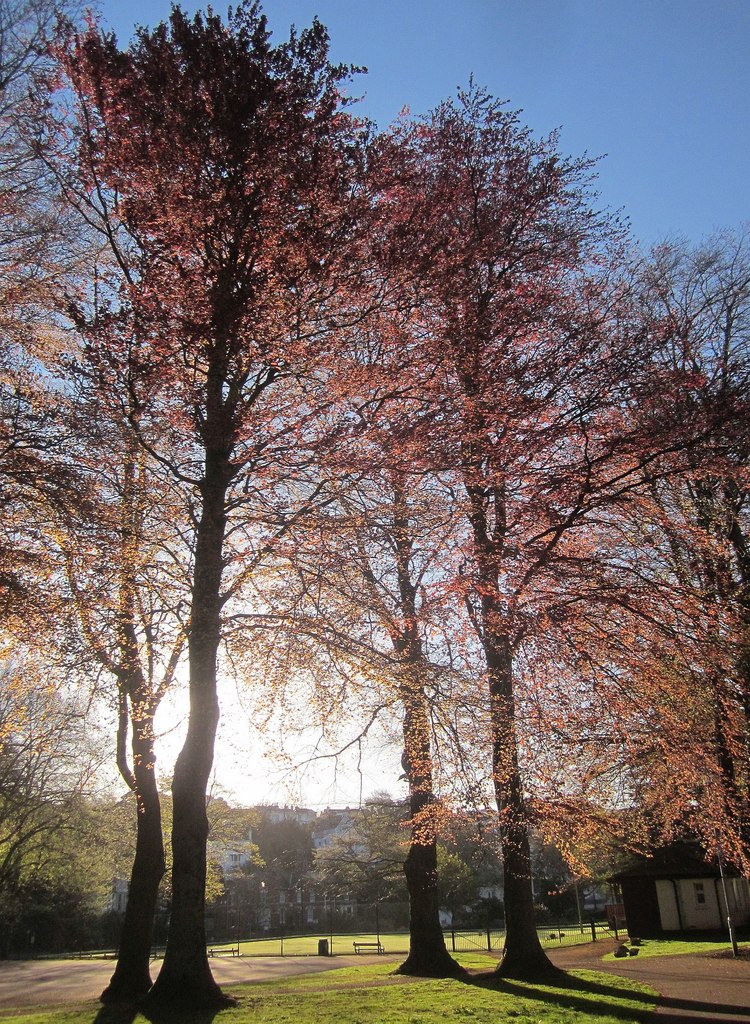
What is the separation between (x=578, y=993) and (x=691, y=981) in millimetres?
3827

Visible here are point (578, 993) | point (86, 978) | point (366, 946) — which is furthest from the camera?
point (366, 946)

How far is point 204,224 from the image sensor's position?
9195mm

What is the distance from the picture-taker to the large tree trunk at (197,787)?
908cm

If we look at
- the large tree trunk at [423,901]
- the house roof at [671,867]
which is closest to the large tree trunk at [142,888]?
the large tree trunk at [423,901]

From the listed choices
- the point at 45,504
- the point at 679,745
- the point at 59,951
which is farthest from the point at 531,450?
the point at 59,951

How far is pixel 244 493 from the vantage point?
11.0 metres

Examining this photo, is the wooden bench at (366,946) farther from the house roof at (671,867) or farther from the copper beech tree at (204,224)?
the copper beech tree at (204,224)

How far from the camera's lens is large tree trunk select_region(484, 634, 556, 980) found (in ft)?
40.1

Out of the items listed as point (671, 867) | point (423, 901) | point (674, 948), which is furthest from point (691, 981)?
point (671, 867)

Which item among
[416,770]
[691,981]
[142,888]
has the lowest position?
[691,981]

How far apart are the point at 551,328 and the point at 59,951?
4618 centimetres

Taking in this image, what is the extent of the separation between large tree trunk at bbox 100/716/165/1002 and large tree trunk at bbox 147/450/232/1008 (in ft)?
9.34

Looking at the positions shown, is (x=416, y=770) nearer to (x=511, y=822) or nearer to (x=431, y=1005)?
(x=511, y=822)

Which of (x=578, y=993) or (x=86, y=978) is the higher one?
(x=578, y=993)
